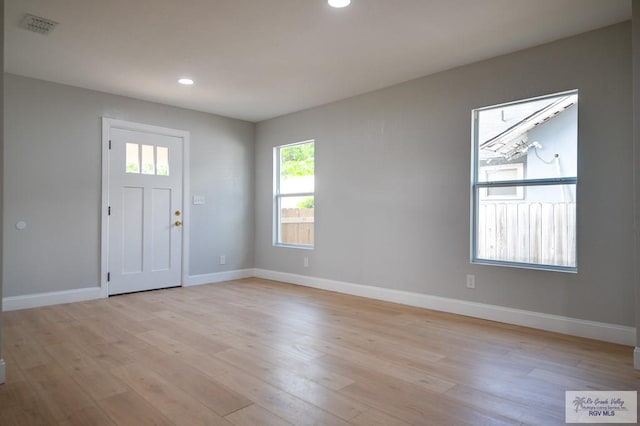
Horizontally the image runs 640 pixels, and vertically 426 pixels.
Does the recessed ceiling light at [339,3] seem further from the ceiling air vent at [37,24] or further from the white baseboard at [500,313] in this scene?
the white baseboard at [500,313]

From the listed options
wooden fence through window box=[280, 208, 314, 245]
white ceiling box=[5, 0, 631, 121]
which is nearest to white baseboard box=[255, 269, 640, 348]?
wooden fence through window box=[280, 208, 314, 245]

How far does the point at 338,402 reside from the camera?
2.09m

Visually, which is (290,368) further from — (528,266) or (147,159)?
(147,159)

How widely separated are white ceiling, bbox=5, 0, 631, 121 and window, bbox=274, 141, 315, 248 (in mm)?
1342

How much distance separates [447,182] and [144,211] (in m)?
3.82

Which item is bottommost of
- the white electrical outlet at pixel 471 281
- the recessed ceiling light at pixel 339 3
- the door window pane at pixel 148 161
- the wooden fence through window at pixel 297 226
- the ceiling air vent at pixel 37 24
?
the white electrical outlet at pixel 471 281

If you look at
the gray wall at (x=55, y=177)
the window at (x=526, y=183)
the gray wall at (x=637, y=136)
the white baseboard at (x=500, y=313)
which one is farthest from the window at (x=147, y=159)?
the gray wall at (x=637, y=136)

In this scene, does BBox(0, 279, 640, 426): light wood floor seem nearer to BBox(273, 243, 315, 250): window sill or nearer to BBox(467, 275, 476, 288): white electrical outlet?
BBox(467, 275, 476, 288): white electrical outlet

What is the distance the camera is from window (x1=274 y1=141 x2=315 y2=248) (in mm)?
5661

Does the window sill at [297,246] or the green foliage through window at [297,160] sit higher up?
the green foliage through window at [297,160]

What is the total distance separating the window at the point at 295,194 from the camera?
566 cm

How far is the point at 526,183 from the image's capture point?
355 centimetres

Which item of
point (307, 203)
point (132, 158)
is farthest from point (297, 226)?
point (132, 158)

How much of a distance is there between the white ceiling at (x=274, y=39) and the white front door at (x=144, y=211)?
0.81m
